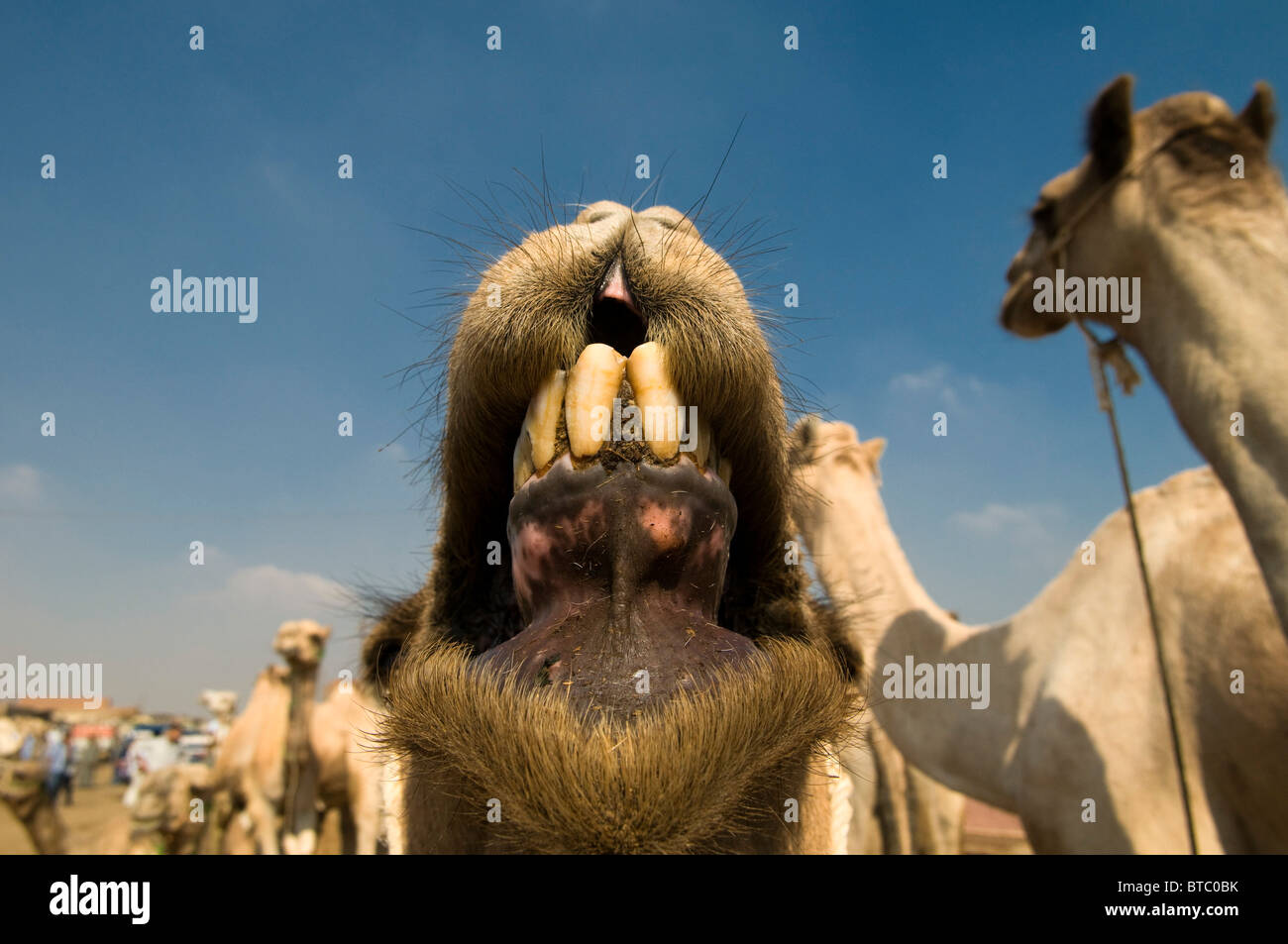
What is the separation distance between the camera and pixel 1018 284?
4.80 meters

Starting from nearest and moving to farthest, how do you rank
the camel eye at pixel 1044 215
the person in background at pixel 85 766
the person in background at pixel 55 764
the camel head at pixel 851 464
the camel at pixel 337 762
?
the camel eye at pixel 1044 215 → the camel head at pixel 851 464 → the person in background at pixel 55 764 → the camel at pixel 337 762 → the person in background at pixel 85 766

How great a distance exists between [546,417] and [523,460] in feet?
0.37

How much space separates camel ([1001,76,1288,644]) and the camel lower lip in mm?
2368

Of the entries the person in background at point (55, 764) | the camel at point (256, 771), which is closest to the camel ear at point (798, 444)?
the person in background at point (55, 764)

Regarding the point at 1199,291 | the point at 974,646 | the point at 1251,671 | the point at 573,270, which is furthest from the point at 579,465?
the point at 974,646

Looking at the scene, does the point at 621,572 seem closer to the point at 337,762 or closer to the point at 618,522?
the point at 618,522

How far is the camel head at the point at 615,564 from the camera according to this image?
3.88 feet

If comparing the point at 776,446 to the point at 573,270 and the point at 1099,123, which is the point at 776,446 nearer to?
the point at 573,270

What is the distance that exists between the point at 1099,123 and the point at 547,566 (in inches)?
139

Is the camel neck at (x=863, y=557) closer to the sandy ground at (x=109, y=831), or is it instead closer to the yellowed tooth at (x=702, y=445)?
the sandy ground at (x=109, y=831)

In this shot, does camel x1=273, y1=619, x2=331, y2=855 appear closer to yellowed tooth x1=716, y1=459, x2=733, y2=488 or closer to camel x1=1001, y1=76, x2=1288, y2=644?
camel x1=1001, y1=76, x2=1288, y2=644

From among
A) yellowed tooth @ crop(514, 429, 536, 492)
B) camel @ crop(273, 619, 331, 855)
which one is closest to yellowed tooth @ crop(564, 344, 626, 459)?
yellowed tooth @ crop(514, 429, 536, 492)

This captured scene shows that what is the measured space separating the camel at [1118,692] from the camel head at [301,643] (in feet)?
23.9

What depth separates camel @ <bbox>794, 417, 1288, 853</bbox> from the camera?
3783 mm
